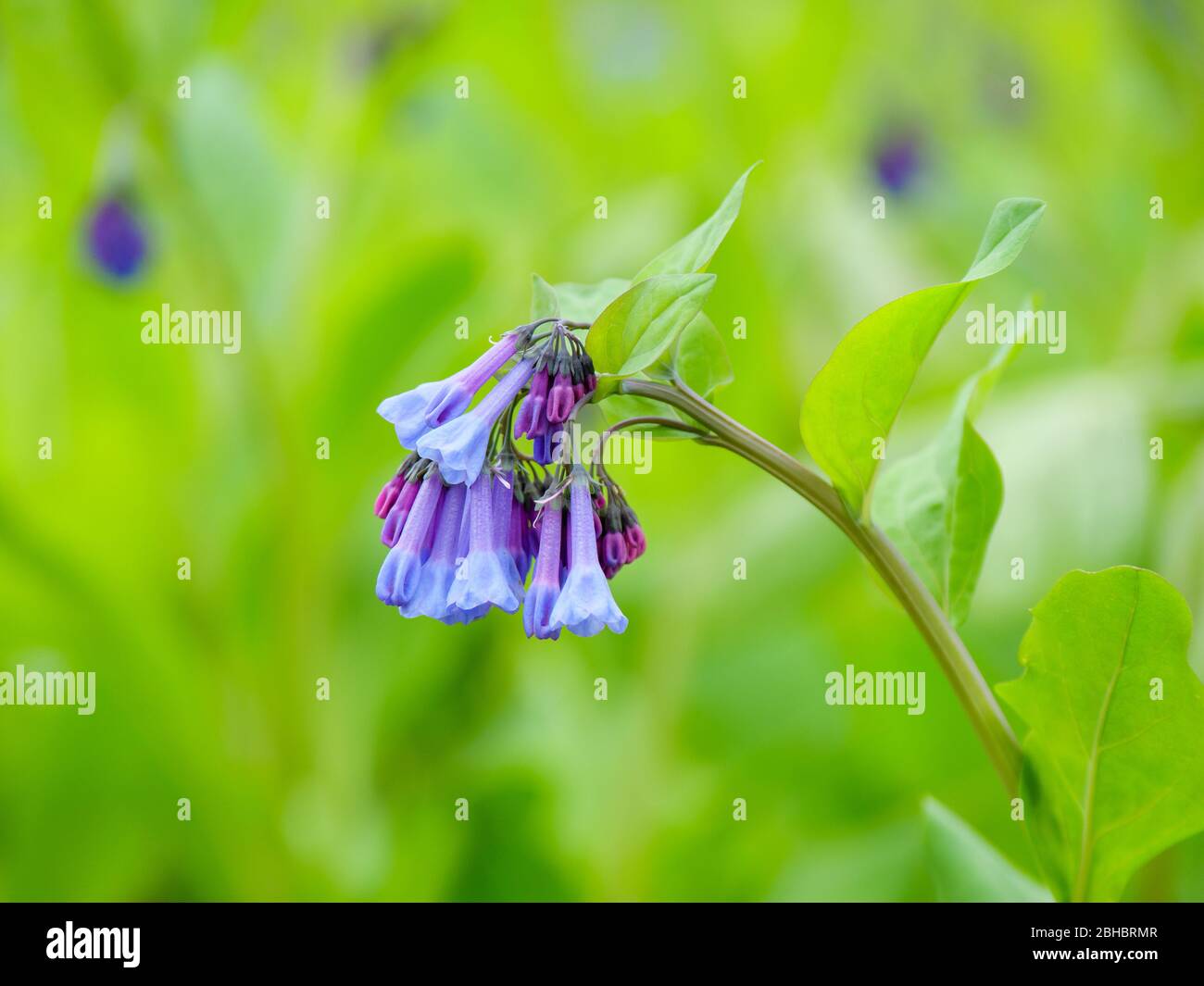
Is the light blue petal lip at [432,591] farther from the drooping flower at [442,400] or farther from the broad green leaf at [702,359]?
the broad green leaf at [702,359]

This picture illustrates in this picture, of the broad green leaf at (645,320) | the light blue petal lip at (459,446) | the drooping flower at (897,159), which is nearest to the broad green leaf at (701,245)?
the broad green leaf at (645,320)

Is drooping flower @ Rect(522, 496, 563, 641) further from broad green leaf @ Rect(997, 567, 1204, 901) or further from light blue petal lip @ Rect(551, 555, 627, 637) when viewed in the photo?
broad green leaf @ Rect(997, 567, 1204, 901)

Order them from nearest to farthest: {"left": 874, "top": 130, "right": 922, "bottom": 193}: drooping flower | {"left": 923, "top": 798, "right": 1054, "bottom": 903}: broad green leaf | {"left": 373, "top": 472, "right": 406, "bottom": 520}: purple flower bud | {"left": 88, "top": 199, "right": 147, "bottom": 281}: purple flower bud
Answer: {"left": 373, "top": 472, "right": 406, "bottom": 520}: purple flower bud < {"left": 923, "top": 798, "right": 1054, "bottom": 903}: broad green leaf < {"left": 88, "top": 199, "right": 147, "bottom": 281}: purple flower bud < {"left": 874, "top": 130, "right": 922, "bottom": 193}: drooping flower

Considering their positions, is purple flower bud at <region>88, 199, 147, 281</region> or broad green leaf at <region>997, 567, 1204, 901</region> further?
purple flower bud at <region>88, 199, 147, 281</region>

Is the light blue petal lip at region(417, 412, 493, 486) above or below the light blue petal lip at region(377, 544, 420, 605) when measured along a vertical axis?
above

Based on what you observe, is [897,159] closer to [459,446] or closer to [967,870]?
[967,870]

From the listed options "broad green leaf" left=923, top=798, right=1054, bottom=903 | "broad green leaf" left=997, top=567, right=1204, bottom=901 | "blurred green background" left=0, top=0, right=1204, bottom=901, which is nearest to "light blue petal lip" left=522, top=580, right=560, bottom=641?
"broad green leaf" left=997, top=567, right=1204, bottom=901

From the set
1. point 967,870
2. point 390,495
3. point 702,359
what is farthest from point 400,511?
point 967,870

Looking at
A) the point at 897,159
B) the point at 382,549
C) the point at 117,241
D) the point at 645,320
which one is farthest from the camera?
the point at 897,159
